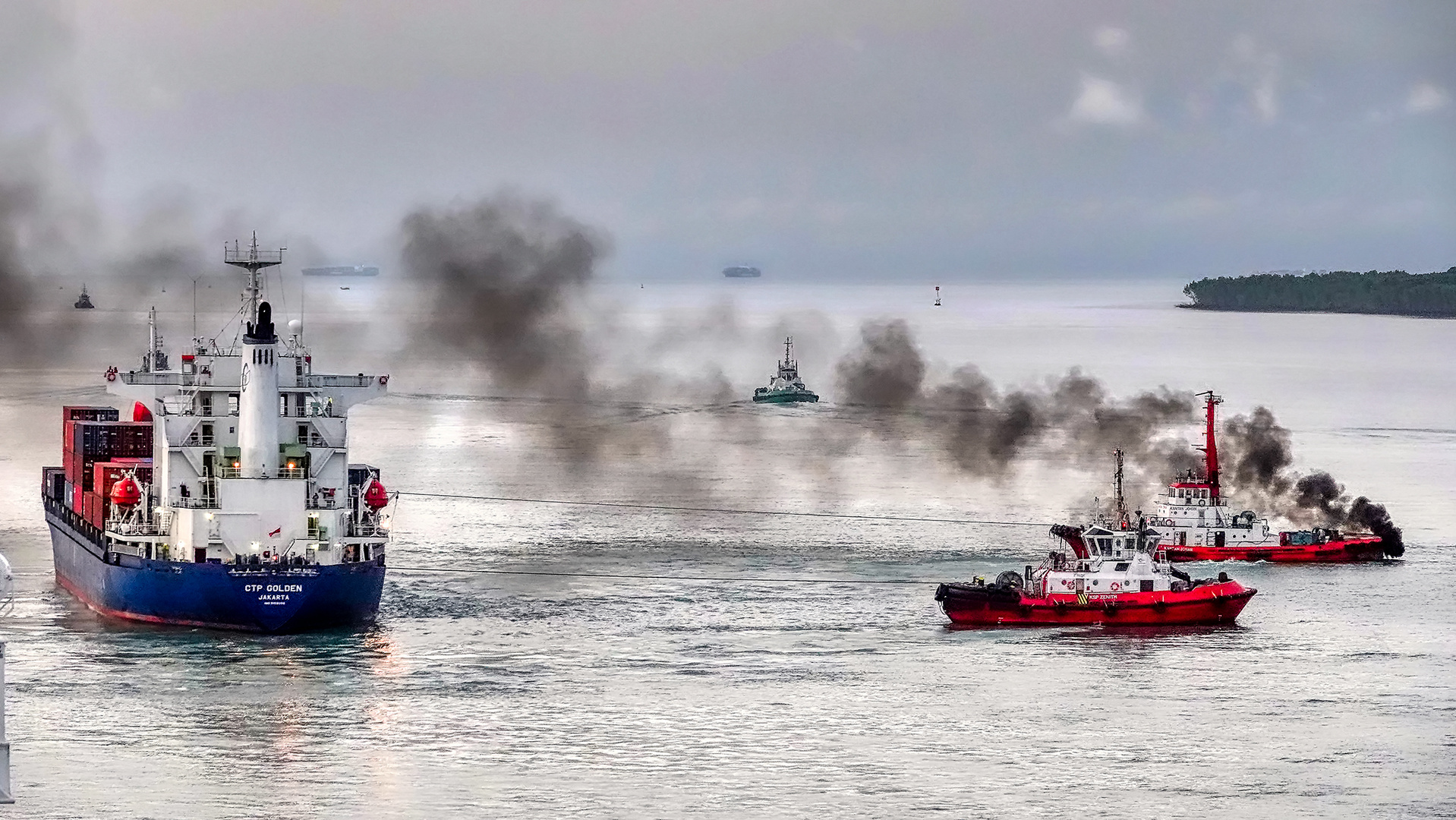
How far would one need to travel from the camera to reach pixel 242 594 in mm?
60500

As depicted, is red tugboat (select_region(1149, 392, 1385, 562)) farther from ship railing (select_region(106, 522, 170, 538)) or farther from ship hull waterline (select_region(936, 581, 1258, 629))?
ship railing (select_region(106, 522, 170, 538))

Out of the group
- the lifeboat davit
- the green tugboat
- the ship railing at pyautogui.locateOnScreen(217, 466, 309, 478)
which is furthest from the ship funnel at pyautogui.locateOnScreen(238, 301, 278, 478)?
the green tugboat

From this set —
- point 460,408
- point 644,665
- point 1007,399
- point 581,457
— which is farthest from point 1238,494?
point 460,408

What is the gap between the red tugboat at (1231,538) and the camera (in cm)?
8112

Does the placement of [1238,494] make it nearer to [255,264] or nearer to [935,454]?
[935,454]

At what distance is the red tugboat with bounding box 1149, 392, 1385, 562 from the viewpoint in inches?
3194

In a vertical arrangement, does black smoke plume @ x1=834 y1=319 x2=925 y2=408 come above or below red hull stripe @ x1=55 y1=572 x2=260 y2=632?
above

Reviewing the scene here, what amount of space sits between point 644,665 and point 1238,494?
4590 centimetres

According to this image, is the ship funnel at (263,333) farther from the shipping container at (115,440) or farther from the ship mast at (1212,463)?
the ship mast at (1212,463)

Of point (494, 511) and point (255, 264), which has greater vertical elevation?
point (255, 264)

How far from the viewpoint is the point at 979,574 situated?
241 feet

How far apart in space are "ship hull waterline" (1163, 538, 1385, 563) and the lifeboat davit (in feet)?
48.5

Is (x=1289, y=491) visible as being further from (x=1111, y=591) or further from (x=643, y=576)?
(x=643, y=576)

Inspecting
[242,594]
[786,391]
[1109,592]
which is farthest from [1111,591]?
[786,391]
